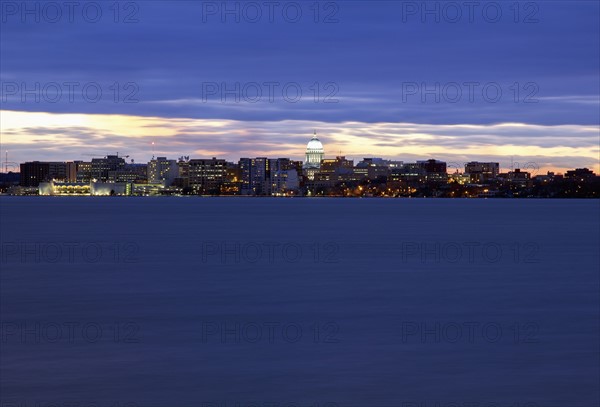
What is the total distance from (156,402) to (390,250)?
4417 centimetres

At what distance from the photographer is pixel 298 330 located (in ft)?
88.3

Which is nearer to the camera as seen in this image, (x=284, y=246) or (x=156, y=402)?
(x=156, y=402)

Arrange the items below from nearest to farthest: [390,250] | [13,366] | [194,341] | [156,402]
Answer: [156,402]
[13,366]
[194,341]
[390,250]

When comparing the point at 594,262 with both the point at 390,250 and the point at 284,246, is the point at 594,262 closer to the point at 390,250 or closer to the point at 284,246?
the point at 390,250

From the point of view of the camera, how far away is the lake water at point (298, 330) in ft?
63.0

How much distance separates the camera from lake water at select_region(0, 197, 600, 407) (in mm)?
19203

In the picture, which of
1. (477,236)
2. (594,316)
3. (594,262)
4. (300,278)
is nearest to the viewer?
(594,316)

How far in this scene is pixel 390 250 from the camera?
202ft

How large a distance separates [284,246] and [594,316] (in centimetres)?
3598

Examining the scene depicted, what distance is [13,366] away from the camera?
20297mm

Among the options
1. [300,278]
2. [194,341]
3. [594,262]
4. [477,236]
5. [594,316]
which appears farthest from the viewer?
[477,236]

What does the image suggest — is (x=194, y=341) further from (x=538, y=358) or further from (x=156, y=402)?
(x=538, y=358)

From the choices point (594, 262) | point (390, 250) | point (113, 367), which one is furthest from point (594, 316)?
point (390, 250)

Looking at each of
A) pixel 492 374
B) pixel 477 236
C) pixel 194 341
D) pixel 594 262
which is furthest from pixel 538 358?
pixel 477 236
